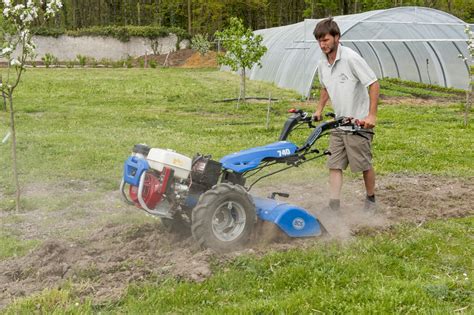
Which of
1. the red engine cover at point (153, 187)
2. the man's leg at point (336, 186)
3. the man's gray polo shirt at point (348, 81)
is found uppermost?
the man's gray polo shirt at point (348, 81)

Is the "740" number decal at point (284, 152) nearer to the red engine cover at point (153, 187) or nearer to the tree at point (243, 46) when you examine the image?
the red engine cover at point (153, 187)

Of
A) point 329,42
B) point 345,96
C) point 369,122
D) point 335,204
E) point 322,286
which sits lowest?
point 322,286

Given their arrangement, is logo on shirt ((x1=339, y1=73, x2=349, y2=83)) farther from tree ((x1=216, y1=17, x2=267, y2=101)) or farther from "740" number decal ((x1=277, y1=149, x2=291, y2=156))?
tree ((x1=216, y1=17, x2=267, y2=101))

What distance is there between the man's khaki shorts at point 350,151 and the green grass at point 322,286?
1.01 metres

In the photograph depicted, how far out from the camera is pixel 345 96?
5926 mm

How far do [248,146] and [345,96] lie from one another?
461cm

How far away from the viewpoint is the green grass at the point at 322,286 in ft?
13.1

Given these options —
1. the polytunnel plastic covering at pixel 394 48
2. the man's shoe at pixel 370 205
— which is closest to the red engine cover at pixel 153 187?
the man's shoe at pixel 370 205

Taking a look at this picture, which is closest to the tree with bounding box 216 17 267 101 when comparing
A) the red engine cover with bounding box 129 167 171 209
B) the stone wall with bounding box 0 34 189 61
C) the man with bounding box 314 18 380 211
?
the man with bounding box 314 18 380 211

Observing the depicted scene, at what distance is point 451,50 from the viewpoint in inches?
940

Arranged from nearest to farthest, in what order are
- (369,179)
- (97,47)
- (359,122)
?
(359,122) → (369,179) → (97,47)

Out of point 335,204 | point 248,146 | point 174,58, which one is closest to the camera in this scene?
point 335,204

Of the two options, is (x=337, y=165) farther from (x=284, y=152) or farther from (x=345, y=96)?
(x=284, y=152)

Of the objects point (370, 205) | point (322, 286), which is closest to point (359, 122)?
point (370, 205)
